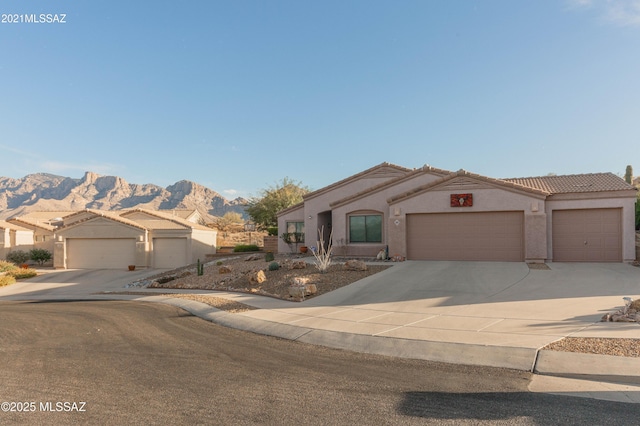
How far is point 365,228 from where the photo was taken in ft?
83.9

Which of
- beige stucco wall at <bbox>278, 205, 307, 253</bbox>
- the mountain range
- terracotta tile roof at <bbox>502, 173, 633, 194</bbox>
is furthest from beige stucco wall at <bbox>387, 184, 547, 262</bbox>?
the mountain range

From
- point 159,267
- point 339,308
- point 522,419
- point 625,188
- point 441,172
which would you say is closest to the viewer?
point 522,419

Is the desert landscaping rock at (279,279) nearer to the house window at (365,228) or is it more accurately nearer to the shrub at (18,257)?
the house window at (365,228)

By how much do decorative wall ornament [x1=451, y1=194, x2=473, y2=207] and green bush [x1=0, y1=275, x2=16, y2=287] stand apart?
2717 cm

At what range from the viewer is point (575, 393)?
5.66m

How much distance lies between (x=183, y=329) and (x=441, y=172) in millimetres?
19394

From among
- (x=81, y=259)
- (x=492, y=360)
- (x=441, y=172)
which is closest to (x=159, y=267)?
(x=81, y=259)

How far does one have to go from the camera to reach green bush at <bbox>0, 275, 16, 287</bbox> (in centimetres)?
2425

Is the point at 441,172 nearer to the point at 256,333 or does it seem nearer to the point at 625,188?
the point at 625,188

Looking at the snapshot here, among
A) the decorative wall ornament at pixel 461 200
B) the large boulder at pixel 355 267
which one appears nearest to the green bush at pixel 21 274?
the large boulder at pixel 355 267

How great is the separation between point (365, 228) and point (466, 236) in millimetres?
6446

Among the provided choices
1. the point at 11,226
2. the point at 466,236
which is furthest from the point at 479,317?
the point at 11,226

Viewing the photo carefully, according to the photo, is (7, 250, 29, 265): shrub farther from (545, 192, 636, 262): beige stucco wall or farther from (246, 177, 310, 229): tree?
(545, 192, 636, 262): beige stucco wall

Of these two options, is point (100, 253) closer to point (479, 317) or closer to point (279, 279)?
point (279, 279)
